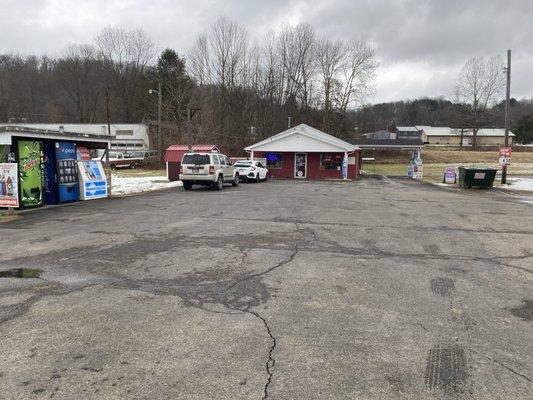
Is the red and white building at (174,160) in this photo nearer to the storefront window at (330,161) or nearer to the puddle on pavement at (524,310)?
the storefront window at (330,161)

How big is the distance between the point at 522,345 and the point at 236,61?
5708 cm

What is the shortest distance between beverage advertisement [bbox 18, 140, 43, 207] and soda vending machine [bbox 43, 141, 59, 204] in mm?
660

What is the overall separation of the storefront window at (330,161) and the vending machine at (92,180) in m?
23.7

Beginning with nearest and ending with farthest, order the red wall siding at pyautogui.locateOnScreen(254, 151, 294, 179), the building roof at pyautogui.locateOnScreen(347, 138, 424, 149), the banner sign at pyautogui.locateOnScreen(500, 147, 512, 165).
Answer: the banner sign at pyautogui.locateOnScreen(500, 147, 512, 165) → the red wall siding at pyautogui.locateOnScreen(254, 151, 294, 179) → the building roof at pyautogui.locateOnScreen(347, 138, 424, 149)

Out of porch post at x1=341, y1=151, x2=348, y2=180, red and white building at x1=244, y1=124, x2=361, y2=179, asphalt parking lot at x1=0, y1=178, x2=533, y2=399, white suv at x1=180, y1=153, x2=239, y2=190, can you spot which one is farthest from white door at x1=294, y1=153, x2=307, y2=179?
asphalt parking lot at x1=0, y1=178, x2=533, y2=399

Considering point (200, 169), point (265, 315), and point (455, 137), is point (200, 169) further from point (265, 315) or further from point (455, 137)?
point (455, 137)

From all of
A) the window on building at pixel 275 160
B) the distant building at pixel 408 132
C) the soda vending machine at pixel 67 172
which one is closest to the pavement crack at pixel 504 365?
the soda vending machine at pixel 67 172

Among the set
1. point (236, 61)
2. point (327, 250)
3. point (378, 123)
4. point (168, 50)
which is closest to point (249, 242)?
point (327, 250)

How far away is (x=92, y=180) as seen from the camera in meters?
18.2

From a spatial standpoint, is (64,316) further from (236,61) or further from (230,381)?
(236,61)

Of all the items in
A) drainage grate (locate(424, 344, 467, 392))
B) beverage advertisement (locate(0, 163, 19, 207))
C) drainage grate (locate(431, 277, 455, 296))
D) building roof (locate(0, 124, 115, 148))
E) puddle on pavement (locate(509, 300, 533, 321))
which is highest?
building roof (locate(0, 124, 115, 148))

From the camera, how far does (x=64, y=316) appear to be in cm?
489

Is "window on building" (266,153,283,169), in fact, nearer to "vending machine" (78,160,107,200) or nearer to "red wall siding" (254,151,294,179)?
"red wall siding" (254,151,294,179)

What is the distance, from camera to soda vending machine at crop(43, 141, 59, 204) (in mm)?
16375
